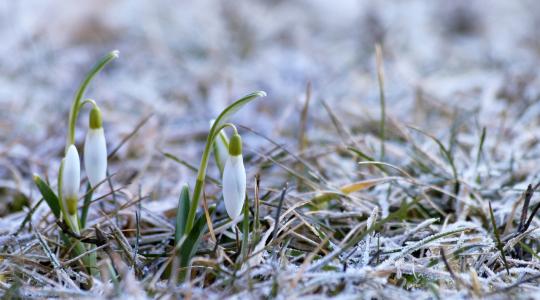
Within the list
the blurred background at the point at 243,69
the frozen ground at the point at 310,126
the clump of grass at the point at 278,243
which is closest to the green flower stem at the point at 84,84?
the clump of grass at the point at 278,243

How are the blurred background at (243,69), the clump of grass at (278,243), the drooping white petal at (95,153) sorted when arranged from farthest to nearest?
the blurred background at (243,69) → the drooping white petal at (95,153) → the clump of grass at (278,243)

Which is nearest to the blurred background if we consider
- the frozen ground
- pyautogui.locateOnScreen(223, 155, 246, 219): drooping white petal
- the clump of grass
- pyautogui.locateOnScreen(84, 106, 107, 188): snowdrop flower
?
the frozen ground

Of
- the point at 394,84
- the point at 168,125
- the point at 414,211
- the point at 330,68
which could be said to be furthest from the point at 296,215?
the point at 330,68

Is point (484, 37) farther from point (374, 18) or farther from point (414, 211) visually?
point (414, 211)

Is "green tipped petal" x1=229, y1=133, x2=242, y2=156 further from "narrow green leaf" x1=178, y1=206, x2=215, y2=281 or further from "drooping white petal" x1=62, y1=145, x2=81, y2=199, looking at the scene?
"drooping white petal" x1=62, y1=145, x2=81, y2=199

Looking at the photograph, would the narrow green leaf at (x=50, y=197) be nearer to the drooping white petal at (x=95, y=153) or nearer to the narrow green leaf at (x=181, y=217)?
the drooping white petal at (x=95, y=153)

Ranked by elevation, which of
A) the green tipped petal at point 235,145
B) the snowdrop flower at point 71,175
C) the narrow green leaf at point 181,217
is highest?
the green tipped petal at point 235,145
